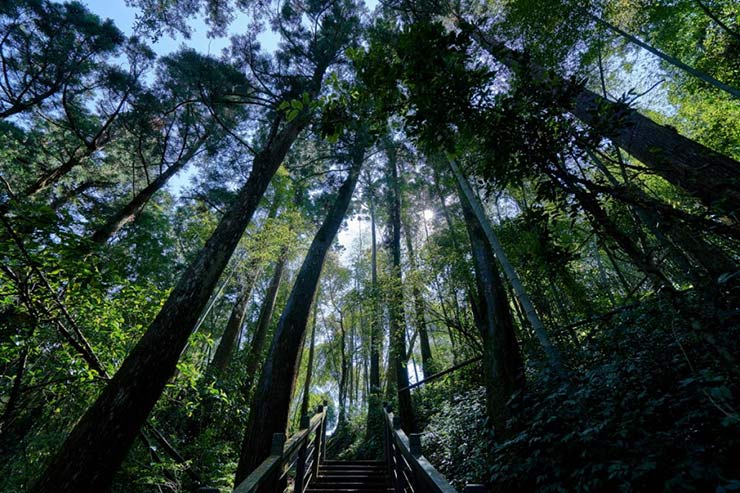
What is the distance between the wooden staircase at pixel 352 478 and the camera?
404 centimetres

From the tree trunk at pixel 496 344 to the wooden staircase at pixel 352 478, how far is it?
2.14 metres

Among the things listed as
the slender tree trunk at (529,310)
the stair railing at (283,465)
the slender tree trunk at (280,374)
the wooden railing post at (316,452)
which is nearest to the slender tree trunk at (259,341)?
the wooden railing post at (316,452)

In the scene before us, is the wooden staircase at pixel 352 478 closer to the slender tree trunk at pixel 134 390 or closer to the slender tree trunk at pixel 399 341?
the slender tree trunk at pixel 399 341

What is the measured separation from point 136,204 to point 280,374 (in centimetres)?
745

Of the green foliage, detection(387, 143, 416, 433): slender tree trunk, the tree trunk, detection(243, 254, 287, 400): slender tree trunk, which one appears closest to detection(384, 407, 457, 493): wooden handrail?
the green foliage

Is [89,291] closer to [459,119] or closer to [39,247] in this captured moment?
[39,247]

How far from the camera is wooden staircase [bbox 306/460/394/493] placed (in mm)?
4039

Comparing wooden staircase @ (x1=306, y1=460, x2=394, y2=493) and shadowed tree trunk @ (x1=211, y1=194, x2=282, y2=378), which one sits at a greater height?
shadowed tree trunk @ (x1=211, y1=194, x2=282, y2=378)

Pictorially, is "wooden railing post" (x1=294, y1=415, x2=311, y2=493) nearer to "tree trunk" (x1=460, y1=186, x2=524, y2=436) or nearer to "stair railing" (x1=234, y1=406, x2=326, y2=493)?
"stair railing" (x1=234, y1=406, x2=326, y2=493)

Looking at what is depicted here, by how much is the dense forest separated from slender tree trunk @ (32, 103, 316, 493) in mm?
18

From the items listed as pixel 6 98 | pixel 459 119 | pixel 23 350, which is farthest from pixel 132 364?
pixel 6 98

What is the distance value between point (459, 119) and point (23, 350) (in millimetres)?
4847

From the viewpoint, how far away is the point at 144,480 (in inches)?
131

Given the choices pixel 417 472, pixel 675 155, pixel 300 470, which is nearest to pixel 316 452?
pixel 300 470
